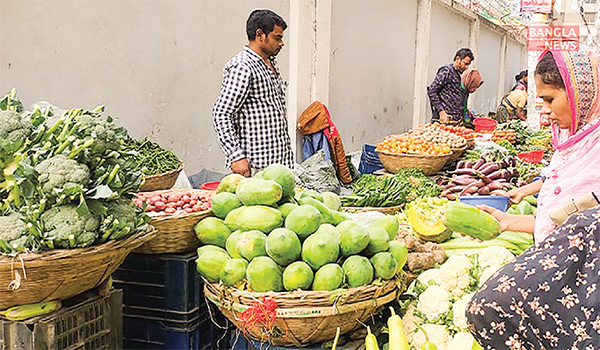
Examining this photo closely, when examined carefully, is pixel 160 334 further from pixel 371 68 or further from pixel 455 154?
pixel 371 68

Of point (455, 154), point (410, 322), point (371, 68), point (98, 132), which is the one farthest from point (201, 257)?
point (371, 68)

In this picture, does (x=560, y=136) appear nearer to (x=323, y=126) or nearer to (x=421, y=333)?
(x=421, y=333)

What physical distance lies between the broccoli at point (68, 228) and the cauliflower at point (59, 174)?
0.08 m

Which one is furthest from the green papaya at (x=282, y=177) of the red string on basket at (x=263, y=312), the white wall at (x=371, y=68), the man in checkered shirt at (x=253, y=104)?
the white wall at (x=371, y=68)

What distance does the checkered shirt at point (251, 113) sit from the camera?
3760mm

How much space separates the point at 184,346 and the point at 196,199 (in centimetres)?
65

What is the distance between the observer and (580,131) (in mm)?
2277

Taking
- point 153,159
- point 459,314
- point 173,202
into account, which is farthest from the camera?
point 153,159

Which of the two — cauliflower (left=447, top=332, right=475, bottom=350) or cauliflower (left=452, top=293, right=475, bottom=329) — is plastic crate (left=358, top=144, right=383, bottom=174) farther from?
cauliflower (left=447, top=332, right=475, bottom=350)

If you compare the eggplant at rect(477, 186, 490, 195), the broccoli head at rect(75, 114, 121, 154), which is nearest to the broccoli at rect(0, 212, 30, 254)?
the broccoli head at rect(75, 114, 121, 154)

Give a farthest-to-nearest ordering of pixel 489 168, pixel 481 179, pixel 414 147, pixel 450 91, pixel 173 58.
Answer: pixel 450 91 → pixel 414 147 → pixel 173 58 → pixel 489 168 → pixel 481 179

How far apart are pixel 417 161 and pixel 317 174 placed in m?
1.14

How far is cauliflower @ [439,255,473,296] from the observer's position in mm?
2295

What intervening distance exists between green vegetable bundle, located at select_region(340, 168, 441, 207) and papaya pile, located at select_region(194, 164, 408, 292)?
128 centimetres
